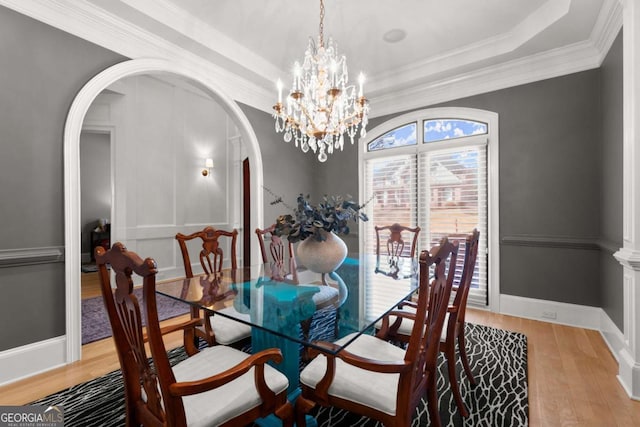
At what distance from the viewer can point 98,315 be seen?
3.53 m

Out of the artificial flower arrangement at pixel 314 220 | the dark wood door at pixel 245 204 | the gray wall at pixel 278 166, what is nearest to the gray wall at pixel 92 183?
the dark wood door at pixel 245 204

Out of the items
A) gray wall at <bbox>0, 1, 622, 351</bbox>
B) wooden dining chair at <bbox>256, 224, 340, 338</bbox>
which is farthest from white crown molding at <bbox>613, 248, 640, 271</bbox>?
wooden dining chair at <bbox>256, 224, 340, 338</bbox>

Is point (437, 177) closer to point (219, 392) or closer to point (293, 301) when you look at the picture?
point (293, 301)

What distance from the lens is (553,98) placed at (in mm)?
3262

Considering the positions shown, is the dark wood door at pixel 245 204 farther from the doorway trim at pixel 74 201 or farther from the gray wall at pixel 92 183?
the gray wall at pixel 92 183

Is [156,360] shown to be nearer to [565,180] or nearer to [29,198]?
[29,198]

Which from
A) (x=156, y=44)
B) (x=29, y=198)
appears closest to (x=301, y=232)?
(x=29, y=198)

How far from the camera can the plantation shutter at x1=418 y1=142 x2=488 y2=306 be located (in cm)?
369

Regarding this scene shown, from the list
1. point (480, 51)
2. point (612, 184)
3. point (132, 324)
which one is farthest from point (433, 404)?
point (480, 51)

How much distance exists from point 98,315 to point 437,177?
4366 millimetres

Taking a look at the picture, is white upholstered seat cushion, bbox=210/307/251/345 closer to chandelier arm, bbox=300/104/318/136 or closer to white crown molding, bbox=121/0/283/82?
chandelier arm, bbox=300/104/318/136

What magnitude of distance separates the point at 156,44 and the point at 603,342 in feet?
16.2

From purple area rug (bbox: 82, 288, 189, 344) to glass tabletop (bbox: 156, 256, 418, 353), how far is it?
140 cm

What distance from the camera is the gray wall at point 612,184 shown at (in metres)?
2.47
